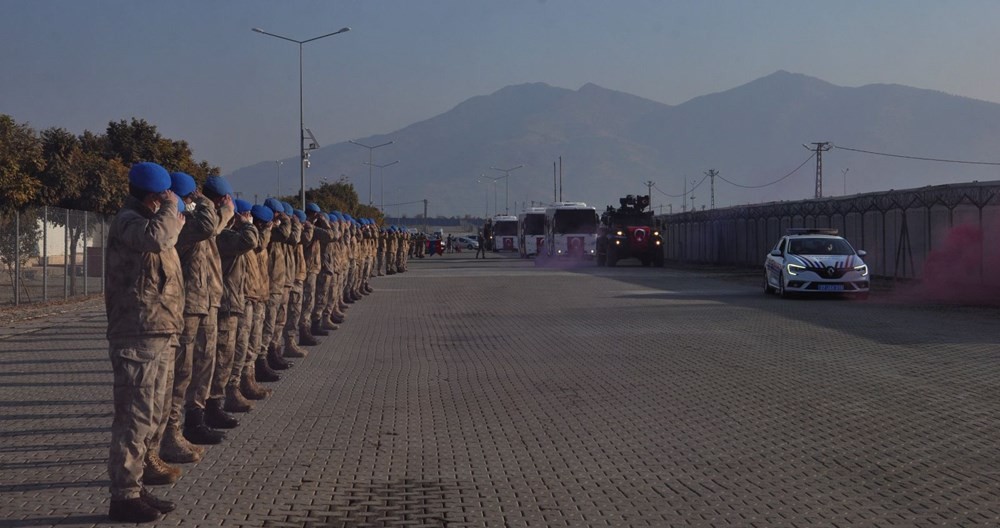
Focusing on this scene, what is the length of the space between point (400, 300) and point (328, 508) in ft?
71.6

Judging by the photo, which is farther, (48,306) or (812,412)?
(48,306)

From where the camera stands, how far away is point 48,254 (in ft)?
93.1

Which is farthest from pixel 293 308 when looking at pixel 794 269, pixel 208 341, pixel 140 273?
pixel 794 269

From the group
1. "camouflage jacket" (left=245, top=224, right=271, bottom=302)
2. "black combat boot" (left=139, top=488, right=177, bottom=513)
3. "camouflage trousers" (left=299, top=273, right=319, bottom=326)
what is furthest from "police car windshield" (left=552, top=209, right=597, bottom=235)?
"black combat boot" (left=139, top=488, right=177, bottom=513)

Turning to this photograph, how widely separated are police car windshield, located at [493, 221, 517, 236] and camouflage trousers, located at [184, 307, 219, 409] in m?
85.5

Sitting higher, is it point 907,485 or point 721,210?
point 721,210

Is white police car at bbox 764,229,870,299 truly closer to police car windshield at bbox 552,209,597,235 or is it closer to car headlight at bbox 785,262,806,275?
car headlight at bbox 785,262,806,275

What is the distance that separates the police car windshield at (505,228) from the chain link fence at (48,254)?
63011 millimetres

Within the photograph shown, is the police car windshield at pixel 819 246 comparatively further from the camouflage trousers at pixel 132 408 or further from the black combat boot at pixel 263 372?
the camouflage trousers at pixel 132 408

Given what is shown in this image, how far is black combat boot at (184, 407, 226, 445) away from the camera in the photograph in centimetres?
934

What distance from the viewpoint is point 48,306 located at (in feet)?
87.5

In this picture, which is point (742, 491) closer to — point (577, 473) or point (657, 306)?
point (577, 473)

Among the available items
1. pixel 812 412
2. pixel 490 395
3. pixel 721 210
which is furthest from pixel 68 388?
pixel 721 210

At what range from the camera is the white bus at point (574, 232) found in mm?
60156
